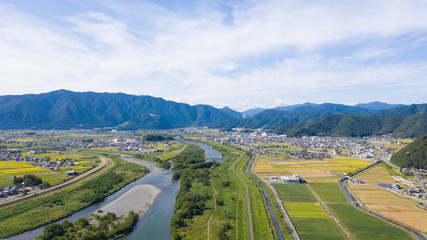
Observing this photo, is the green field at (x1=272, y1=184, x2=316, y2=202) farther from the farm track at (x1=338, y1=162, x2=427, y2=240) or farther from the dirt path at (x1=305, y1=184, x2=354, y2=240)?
the farm track at (x1=338, y1=162, x2=427, y2=240)

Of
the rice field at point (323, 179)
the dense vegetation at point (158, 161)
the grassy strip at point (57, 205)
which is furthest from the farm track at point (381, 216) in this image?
the dense vegetation at point (158, 161)

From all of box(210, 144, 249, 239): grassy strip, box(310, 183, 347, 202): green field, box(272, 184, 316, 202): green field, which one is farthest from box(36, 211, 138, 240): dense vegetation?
box(310, 183, 347, 202): green field

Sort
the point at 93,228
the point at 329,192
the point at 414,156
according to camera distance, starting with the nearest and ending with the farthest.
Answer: the point at 93,228, the point at 329,192, the point at 414,156

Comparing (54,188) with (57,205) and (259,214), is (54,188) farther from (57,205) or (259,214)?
(259,214)

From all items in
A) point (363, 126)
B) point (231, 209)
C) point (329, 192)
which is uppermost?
point (363, 126)

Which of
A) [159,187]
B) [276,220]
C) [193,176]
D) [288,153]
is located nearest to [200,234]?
[276,220]

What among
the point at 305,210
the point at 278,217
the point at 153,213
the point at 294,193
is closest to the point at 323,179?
the point at 294,193

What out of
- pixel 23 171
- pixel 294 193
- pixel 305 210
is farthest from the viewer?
pixel 23 171

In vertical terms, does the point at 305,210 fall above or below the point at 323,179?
below
